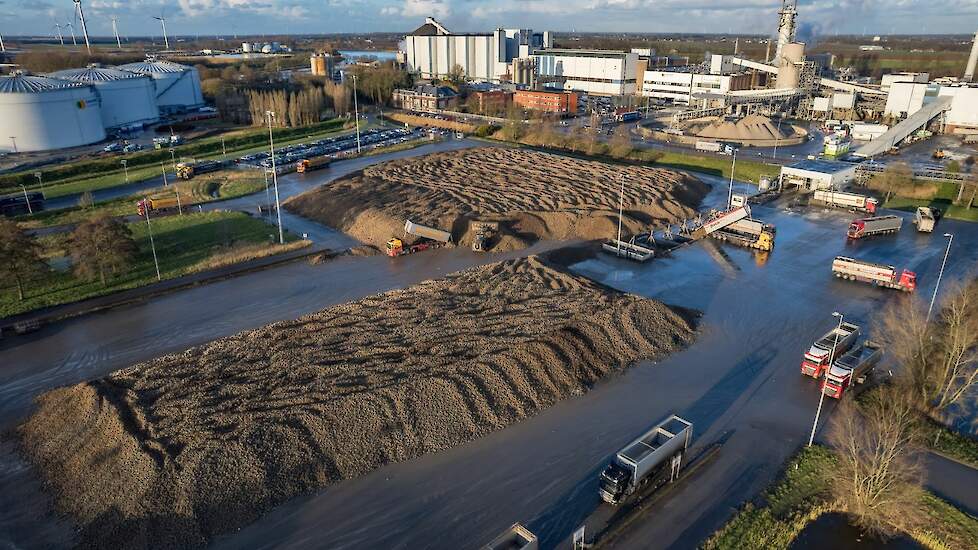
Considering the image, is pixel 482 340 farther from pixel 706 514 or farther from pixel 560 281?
pixel 706 514

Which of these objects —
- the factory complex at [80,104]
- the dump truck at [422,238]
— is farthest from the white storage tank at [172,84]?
the dump truck at [422,238]

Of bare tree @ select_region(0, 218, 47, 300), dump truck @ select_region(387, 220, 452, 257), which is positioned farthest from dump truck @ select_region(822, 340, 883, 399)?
bare tree @ select_region(0, 218, 47, 300)

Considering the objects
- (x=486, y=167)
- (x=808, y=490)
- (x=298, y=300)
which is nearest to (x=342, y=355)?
(x=298, y=300)

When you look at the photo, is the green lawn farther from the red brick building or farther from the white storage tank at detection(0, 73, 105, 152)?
the red brick building

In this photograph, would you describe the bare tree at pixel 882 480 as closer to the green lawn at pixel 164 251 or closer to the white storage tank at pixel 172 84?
the green lawn at pixel 164 251

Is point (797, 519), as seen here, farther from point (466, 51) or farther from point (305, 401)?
point (466, 51)

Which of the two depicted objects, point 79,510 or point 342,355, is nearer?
point 79,510

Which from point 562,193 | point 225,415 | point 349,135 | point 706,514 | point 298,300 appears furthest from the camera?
point 349,135

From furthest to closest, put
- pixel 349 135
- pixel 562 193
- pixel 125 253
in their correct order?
1. pixel 349 135
2. pixel 562 193
3. pixel 125 253
